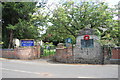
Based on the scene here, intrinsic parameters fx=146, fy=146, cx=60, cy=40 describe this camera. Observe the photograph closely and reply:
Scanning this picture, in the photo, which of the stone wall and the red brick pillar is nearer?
the red brick pillar

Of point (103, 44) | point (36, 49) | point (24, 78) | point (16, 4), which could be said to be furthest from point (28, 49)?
point (24, 78)

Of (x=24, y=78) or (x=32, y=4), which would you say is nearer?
(x=24, y=78)

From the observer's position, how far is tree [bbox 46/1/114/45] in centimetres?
1597

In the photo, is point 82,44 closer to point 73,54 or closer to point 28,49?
point 73,54

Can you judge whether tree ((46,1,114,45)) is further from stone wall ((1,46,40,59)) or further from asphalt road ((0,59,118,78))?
asphalt road ((0,59,118,78))

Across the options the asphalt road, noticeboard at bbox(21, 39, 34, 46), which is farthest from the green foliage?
Answer: the asphalt road

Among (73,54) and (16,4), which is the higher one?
(16,4)

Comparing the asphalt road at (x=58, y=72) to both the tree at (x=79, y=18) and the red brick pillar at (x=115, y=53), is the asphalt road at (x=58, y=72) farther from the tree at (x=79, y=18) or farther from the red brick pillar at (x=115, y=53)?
the tree at (x=79, y=18)

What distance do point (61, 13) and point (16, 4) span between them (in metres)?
7.58

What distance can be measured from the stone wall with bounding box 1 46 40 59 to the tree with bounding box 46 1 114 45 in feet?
9.84

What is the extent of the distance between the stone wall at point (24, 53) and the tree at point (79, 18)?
2999 mm

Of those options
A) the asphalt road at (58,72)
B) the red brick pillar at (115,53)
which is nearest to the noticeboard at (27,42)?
the asphalt road at (58,72)

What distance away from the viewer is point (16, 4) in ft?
66.5

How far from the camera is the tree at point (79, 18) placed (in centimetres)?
1597
